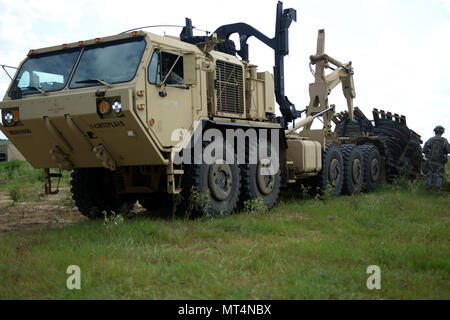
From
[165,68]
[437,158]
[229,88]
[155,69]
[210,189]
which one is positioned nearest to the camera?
[155,69]

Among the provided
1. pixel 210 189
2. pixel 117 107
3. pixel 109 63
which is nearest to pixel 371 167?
pixel 210 189

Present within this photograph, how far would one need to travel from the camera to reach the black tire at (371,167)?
41.4 ft

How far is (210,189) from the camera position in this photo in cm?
762

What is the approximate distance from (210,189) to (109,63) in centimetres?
240

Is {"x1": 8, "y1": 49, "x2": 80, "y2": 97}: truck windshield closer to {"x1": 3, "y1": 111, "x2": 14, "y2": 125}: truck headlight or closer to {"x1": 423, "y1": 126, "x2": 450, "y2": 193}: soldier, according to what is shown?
{"x1": 3, "y1": 111, "x2": 14, "y2": 125}: truck headlight

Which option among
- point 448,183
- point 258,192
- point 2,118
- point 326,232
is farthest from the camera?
point 448,183

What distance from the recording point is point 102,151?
275 inches

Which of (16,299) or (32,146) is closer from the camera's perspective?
(16,299)

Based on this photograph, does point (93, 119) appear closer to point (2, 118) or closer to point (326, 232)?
point (2, 118)

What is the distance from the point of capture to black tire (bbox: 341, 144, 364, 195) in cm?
1166

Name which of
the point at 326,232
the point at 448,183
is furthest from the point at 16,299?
the point at 448,183

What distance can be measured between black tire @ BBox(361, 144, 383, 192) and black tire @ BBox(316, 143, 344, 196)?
49.6 inches

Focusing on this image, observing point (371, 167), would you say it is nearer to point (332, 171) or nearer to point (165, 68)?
point (332, 171)

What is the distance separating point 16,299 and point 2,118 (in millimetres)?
3872
